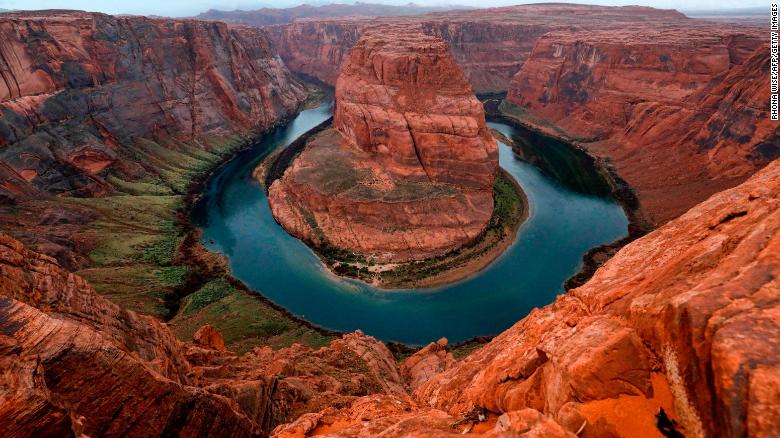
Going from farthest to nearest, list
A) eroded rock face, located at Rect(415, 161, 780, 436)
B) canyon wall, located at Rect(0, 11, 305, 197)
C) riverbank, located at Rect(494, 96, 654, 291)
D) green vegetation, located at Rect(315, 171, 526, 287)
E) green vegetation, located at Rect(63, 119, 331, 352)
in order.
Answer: canyon wall, located at Rect(0, 11, 305, 197) < riverbank, located at Rect(494, 96, 654, 291) < green vegetation, located at Rect(315, 171, 526, 287) < green vegetation, located at Rect(63, 119, 331, 352) < eroded rock face, located at Rect(415, 161, 780, 436)

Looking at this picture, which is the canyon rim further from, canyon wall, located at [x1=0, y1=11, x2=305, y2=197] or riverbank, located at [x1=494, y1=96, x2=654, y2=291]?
riverbank, located at [x1=494, y1=96, x2=654, y2=291]

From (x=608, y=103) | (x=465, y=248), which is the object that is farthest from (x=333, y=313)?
(x=608, y=103)

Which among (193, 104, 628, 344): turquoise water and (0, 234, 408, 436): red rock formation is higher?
(0, 234, 408, 436): red rock formation

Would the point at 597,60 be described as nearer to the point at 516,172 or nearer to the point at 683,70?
the point at 683,70

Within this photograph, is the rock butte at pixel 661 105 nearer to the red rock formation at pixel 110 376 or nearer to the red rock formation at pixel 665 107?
the red rock formation at pixel 665 107

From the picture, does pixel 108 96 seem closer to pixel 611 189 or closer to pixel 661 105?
pixel 611 189

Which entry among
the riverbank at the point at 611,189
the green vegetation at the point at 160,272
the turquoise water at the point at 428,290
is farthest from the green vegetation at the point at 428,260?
the riverbank at the point at 611,189

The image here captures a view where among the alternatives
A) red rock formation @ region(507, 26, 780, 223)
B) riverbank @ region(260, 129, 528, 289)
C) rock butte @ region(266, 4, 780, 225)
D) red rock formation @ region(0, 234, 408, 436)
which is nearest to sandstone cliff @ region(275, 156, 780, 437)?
red rock formation @ region(0, 234, 408, 436)
